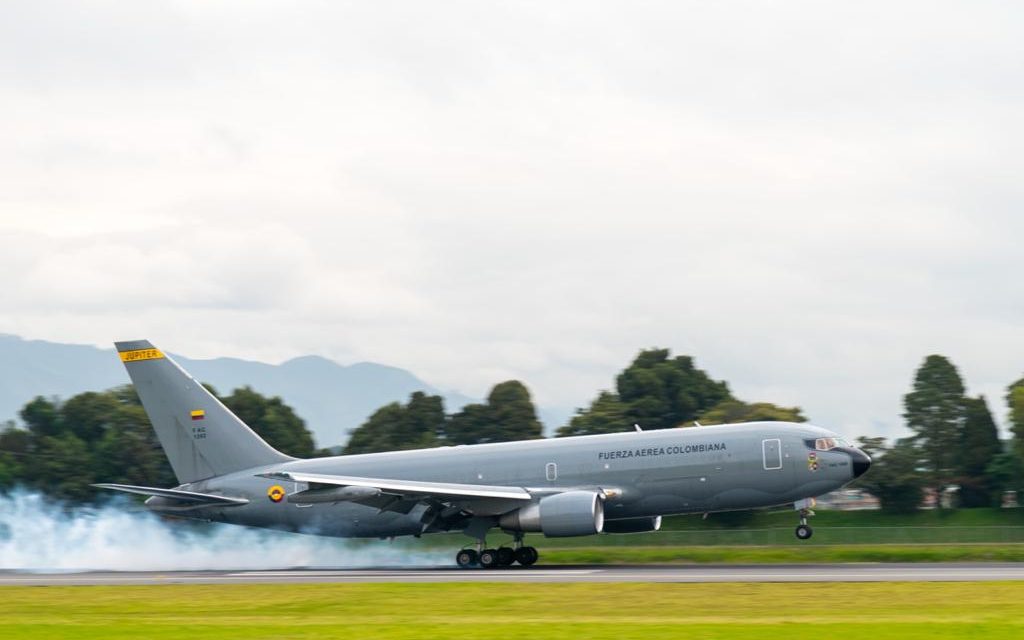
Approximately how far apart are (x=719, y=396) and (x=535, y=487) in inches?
2612

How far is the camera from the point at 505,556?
138 feet

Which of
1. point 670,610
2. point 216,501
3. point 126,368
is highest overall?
point 126,368

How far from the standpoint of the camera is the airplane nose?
40875 mm

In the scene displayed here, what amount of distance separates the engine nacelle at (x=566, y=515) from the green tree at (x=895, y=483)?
1833 inches

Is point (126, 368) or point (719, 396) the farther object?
point (719, 396)

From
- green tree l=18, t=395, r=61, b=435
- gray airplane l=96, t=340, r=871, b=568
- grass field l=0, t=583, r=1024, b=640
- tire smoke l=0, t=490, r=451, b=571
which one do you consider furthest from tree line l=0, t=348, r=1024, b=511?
grass field l=0, t=583, r=1024, b=640

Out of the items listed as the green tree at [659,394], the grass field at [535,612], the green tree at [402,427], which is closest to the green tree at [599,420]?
the green tree at [659,394]

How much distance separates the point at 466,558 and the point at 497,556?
3.44 ft

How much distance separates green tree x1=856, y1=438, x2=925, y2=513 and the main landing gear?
4530 cm

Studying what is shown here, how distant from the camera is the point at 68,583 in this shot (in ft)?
126

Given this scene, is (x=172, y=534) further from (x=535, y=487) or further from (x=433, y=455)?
(x=535, y=487)

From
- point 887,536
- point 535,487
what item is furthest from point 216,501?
point 887,536

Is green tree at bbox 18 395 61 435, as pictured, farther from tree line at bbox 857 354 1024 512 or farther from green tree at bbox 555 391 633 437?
tree line at bbox 857 354 1024 512

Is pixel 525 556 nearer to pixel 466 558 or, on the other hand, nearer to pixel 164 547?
pixel 466 558
